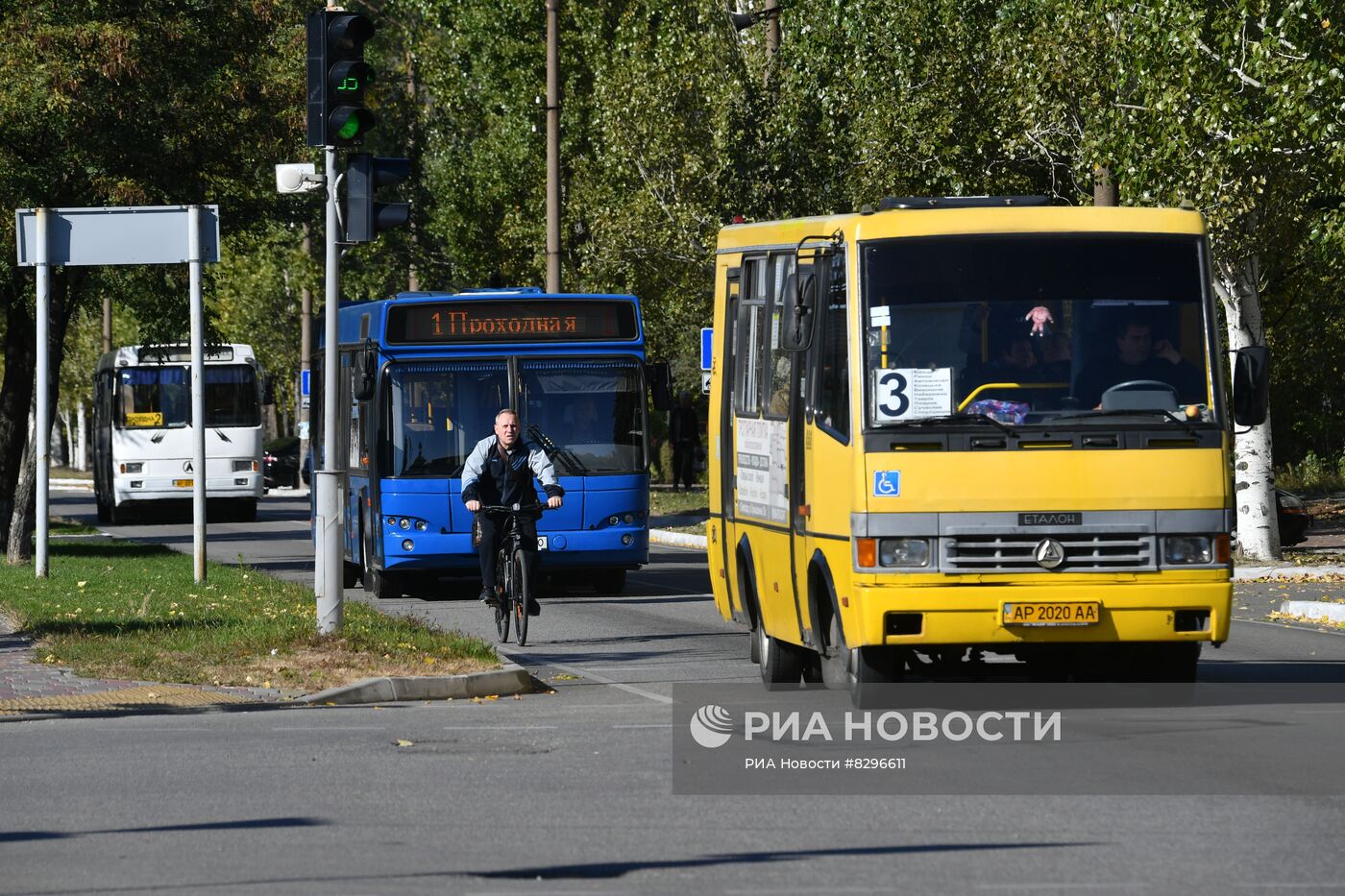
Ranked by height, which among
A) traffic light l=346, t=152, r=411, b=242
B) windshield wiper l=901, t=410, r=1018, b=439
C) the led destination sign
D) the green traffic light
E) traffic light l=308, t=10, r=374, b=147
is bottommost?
windshield wiper l=901, t=410, r=1018, b=439

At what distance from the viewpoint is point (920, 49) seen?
114 ft

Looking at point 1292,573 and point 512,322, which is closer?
point 512,322

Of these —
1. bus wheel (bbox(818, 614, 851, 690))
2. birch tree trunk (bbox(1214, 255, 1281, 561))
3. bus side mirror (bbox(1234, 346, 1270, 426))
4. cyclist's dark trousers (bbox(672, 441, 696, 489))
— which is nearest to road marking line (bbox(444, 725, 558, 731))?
bus wheel (bbox(818, 614, 851, 690))

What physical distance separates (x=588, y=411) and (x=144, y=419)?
23122 millimetres

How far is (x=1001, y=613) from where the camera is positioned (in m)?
11.6

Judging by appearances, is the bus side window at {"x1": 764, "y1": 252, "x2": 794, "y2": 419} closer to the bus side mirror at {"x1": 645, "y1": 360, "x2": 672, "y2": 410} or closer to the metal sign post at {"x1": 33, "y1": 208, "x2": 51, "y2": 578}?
the bus side mirror at {"x1": 645, "y1": 360, "x2": 672, "y2": 410}

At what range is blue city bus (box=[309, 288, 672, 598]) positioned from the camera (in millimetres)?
21484

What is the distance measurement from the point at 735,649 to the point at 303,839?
8.33 meters

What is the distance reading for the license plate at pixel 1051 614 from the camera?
11.6 metres

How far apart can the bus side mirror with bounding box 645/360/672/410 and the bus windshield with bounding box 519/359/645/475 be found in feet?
0.82

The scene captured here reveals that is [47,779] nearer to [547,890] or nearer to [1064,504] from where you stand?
[547,890]

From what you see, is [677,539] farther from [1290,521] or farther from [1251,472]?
[1251,472]

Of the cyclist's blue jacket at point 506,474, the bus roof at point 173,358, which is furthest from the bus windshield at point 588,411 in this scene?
the bus roof at point 173,358

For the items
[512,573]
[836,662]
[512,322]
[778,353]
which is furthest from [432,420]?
[836,662]
